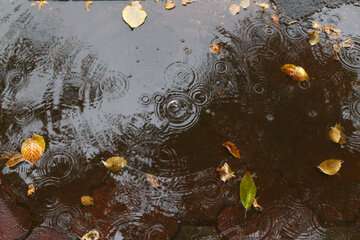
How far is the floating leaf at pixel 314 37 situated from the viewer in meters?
2.94

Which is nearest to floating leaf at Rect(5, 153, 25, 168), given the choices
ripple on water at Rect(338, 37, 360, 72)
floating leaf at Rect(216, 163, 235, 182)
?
floating leaf at Rect(216, 163, 235, 182)

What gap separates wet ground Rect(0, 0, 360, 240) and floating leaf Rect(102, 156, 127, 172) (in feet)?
0.12

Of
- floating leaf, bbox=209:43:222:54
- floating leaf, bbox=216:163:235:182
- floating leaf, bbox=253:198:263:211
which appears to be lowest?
floating leaf, bbox=253:198:263:211

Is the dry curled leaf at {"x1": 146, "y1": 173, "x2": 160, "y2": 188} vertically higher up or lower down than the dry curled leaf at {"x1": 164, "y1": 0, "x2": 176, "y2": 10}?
lower down

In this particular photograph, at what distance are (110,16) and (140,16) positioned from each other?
22 centimetres

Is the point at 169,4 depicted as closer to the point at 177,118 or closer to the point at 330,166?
the point at 177,118

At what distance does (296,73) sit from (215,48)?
0.58 metres

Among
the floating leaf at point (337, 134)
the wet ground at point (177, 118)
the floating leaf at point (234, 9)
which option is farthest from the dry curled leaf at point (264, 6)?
the floating leaf at point (337, 134)

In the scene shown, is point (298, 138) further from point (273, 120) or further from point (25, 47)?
point (25, 47)

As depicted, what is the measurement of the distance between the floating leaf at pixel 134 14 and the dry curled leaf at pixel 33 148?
105 cm

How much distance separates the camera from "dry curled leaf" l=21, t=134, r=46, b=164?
8.25 ft

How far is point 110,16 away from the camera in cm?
304

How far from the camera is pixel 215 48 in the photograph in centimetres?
289

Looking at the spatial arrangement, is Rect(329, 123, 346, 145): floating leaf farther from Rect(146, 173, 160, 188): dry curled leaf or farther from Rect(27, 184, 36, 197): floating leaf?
Rect(27, 184, 36, 197): floating leaf
